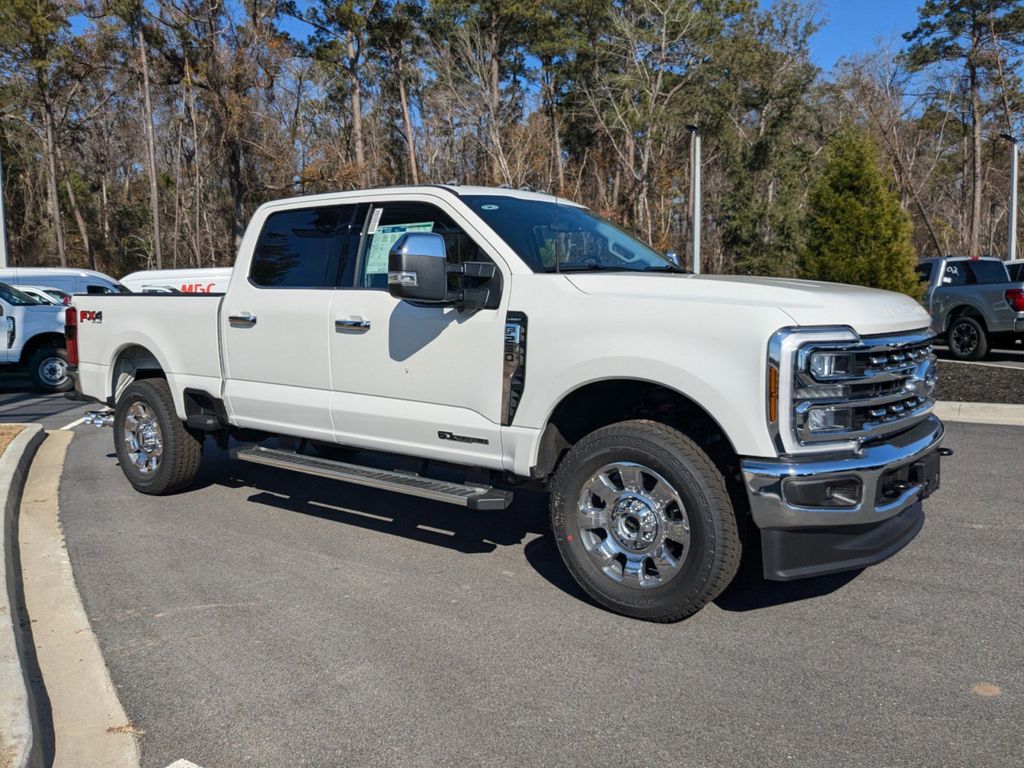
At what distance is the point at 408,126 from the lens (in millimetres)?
42125

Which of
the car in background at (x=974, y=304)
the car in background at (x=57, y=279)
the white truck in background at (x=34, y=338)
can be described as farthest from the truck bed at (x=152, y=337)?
the car in background at (x=974, y=304)

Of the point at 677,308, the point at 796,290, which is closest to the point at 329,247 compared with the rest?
the point at 677,308

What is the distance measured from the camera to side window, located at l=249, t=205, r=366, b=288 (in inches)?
221

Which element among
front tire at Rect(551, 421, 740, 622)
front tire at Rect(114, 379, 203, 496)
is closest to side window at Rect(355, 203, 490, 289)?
front tire at Rect(551, 421, 740, 622)

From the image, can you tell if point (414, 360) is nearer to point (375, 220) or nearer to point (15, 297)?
point (375, 220)

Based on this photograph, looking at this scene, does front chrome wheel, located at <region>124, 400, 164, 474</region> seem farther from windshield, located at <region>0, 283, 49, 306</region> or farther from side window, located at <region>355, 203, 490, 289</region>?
windshield, located at <region>0, 283, 49, 306</region>

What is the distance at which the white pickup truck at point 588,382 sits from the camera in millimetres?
3889

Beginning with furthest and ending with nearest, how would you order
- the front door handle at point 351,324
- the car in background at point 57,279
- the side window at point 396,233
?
the car in background at point 57,279 → the front door handle at point 351,324 → the side window at point 396,233

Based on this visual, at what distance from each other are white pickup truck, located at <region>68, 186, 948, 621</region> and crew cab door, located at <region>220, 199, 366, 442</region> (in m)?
0.02

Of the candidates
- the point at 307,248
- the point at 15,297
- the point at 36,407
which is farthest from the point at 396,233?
the point at 15,297

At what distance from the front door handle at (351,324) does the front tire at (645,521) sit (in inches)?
60.6

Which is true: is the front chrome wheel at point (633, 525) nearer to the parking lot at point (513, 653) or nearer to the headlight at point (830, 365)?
the parking lot at point (513, 653)

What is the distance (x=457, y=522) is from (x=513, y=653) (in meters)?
2.19

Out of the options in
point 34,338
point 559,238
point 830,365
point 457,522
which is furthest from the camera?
point 34,338
